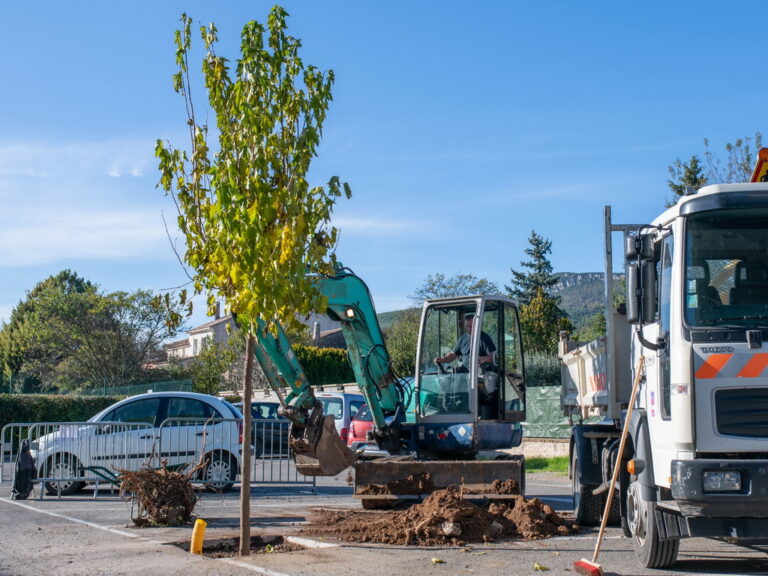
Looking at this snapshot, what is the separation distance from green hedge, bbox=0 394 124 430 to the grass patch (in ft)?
53.6

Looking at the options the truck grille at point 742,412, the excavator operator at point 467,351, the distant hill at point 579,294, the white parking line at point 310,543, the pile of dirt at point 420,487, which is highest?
the distant hill at point 579,294

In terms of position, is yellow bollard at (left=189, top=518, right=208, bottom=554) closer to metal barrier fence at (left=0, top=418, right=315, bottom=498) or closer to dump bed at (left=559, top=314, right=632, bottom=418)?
dump bed at (left=559, top=314, right=632, bottom=418)

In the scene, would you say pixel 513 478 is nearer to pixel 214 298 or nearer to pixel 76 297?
pixel 214 298

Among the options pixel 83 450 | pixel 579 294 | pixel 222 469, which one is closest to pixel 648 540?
pixel 222 469

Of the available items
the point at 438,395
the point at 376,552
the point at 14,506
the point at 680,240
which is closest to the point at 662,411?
the point at 680,240

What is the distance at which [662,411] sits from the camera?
7023 millimetres

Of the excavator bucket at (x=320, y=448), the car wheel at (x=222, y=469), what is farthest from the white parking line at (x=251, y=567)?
the car wheel at (x=222, y=469)

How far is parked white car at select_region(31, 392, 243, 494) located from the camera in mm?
14898

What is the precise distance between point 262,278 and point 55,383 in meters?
45.2

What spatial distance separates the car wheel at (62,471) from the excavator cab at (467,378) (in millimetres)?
6362

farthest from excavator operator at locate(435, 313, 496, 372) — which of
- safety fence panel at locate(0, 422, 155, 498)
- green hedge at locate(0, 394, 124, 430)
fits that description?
green hedge at locate(0, 394, 124, 430)

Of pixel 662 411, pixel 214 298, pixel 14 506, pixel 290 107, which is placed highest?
pixel 290 107

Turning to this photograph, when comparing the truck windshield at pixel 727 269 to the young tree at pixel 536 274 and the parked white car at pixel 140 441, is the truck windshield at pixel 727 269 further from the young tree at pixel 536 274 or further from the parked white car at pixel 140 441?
the young tree at pixel 536 274

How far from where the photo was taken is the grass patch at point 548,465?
2105 centimetres
